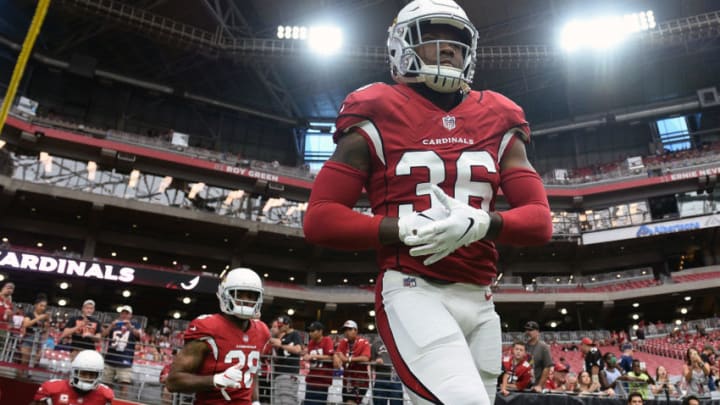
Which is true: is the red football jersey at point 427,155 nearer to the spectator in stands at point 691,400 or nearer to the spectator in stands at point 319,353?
the spectator in stands at point 319,353

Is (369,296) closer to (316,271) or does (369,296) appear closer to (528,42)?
(316,271)

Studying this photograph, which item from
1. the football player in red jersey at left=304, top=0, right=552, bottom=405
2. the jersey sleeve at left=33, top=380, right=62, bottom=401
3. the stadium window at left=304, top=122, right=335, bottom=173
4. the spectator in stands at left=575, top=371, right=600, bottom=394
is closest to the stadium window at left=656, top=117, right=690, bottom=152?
the stadium window at left=304, top=122, right=335, bottom=173

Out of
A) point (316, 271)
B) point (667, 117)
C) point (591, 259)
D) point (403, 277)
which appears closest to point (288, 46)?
point (316, 271)

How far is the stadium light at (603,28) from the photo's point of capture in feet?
98.5

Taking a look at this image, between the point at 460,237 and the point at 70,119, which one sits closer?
the point at 460,237

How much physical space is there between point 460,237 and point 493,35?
106ft

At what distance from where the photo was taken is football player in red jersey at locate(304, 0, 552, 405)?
68.1 inches

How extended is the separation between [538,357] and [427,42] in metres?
6.61

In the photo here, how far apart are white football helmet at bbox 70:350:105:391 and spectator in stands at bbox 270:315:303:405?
1871 millimetres

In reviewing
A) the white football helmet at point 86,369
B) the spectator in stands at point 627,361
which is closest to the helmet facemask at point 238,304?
the white football helmet at point 86,369

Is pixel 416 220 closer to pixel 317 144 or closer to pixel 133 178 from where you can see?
pixel 133 178

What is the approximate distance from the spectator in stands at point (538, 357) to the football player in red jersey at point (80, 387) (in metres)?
5.31

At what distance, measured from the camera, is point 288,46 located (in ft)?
98.3

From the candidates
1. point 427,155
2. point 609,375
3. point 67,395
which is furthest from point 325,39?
point 427,155
